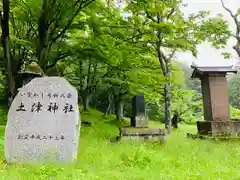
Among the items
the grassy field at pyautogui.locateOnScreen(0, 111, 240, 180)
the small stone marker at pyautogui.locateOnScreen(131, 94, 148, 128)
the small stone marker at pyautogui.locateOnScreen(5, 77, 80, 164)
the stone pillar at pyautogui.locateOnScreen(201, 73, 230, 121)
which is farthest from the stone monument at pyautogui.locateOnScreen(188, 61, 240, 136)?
the small stone marker at pyautogui.locateOnScreen(5, 77, 80, 164)

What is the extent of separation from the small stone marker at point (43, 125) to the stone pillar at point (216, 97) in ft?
27.8

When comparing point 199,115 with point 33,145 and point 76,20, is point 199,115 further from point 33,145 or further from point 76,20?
point 33,145

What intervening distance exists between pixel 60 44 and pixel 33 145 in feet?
21.5

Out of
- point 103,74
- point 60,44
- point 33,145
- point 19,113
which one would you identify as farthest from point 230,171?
point 103,74

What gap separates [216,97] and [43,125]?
931cm

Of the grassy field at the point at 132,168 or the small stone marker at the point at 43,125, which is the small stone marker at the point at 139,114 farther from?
the small stone marker at the point at 43,125

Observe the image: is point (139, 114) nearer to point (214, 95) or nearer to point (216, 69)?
point (214, 95)

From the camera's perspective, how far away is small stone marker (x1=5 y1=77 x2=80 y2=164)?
5.72 metres

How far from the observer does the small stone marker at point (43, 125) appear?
5.72 metres

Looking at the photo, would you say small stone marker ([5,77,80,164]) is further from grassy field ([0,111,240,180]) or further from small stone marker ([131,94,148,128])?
small stone marker ([131,94,148,128])

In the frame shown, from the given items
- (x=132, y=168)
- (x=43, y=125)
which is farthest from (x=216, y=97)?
(x=43, y=125)

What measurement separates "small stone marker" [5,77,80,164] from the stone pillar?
848cm

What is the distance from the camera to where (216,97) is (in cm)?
1265

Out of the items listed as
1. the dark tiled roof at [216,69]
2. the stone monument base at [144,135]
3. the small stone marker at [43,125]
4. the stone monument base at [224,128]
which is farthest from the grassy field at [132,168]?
the dark tiled roof at [216,69]
